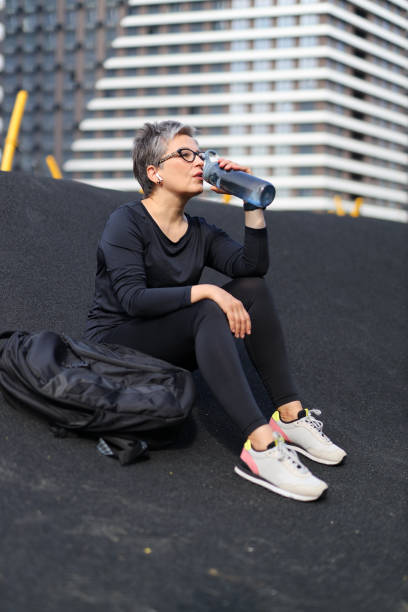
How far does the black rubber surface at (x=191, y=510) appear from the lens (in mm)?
1703

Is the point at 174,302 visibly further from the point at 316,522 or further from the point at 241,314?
the point at 316,522

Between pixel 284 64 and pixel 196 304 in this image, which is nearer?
pixel 196 304

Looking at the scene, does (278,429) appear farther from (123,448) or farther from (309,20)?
(309,20)

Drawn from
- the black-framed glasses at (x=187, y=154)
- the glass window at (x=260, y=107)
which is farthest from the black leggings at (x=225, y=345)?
the glass window at (x=260, y=107)

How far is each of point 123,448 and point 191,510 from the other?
40cm

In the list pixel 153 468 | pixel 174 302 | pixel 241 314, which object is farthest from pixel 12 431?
pixel 241 314

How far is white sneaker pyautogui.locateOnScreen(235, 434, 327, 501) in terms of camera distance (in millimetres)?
2320

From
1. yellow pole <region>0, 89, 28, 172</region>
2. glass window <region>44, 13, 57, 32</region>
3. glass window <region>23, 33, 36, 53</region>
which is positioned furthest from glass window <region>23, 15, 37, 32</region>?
yellow pole <region>0, 89, 28, 172</region>

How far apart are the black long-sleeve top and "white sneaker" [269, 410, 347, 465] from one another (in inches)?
27.1

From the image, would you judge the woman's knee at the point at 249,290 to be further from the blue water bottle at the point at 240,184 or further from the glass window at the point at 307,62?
the glass window at the point at 307,62

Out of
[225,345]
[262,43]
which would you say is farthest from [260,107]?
[225,345]

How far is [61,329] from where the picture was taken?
3.73 meters

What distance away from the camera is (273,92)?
65.7 metres

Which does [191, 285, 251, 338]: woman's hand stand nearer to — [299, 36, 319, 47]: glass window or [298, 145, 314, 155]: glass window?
[298, 145, 314, 155]: glass window
